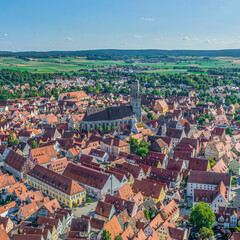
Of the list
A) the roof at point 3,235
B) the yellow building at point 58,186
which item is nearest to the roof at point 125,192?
the yellow building at point 58,186

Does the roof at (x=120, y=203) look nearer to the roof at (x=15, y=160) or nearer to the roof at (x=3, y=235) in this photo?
the roof at (x=3, y=235)

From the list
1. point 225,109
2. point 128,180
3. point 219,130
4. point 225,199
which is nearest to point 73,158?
point 128,180

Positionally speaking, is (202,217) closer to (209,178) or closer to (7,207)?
(209,178)

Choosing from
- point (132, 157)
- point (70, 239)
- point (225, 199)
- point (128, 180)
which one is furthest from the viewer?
point (132, 157)

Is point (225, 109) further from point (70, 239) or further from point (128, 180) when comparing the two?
point (70, 239)

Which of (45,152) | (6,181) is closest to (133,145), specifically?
(45,152)

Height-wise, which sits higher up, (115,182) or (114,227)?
(115,182)

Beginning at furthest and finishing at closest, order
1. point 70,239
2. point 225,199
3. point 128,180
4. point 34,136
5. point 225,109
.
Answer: point 225,109 → point 34,136 → point 128,180 → point 225,199 → point 70,239
